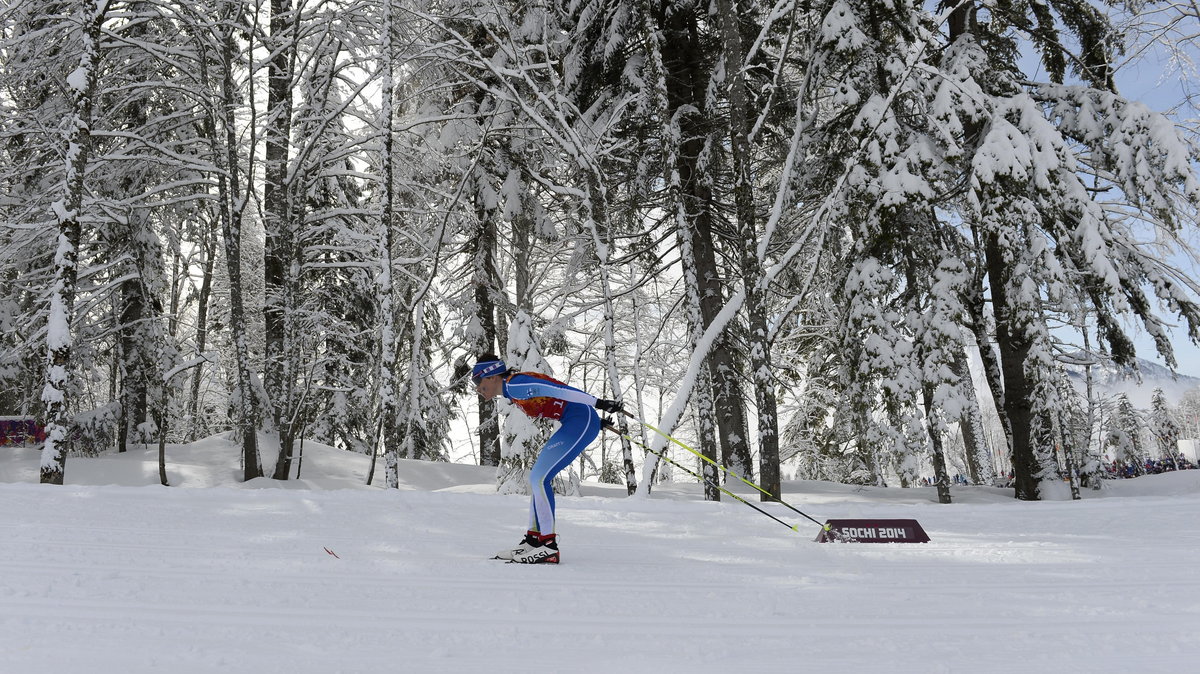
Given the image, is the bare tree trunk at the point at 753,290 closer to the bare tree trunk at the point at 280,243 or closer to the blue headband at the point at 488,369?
the blue headband at the point at 488,369

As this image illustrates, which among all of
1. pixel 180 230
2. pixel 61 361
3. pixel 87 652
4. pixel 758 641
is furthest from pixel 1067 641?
pixel 180 230

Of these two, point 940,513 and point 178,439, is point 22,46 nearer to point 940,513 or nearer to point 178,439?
point 940,513

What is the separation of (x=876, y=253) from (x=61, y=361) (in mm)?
12901

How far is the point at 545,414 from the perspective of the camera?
18.0 ft

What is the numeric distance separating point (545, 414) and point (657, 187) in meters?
10.1

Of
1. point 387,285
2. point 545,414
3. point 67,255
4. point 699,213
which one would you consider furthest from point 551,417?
point 67,255

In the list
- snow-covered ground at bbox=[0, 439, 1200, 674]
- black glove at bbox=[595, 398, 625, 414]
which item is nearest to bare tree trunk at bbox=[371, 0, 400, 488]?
snow-covered ground at bbox=[0, 439, 1200, 674]

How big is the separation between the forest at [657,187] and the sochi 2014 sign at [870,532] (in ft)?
13.2

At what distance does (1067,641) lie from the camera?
3111 millimetres

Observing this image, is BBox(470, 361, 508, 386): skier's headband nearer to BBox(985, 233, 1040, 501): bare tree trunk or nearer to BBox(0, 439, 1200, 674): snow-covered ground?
BBox(0, 439, 1200, 674): snow-covered ground

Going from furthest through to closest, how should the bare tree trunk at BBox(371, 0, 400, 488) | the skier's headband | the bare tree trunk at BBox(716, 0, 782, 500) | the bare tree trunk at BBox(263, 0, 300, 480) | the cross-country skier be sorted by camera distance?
the bare tree trunk at BBox(263, 0, 300, 480) < the bare tree trunk at BBox(371, 0, 400, 488) < the bare tree trunk at BBox(716, 0, 782, 500) < the skier's headband < the cross-country skier

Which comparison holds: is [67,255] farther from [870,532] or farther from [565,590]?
[870,532]

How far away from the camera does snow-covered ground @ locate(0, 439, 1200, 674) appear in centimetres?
285

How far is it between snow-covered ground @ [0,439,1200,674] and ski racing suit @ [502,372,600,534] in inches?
19.4
